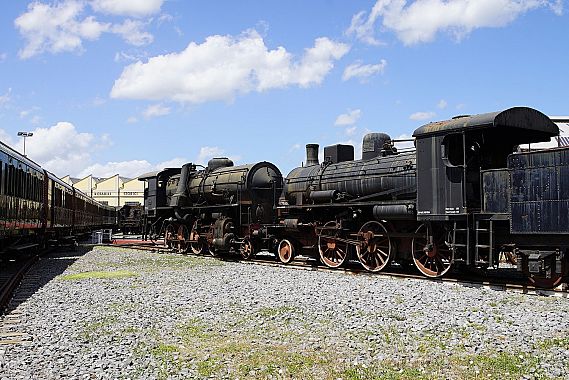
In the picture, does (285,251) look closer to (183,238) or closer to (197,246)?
(197,246)

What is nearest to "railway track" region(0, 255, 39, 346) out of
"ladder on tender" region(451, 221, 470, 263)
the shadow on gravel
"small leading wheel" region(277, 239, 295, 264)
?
the shadow on gravel

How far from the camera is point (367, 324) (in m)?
7.80

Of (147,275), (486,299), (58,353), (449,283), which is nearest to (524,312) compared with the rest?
(486,299)

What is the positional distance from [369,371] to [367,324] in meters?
2.18

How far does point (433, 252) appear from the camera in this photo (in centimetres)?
1287

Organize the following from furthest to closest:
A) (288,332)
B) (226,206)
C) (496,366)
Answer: (226,206) < (288,332) < (496,366)

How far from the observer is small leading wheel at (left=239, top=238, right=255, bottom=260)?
1972 cm

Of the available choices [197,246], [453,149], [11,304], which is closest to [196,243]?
[197,246]

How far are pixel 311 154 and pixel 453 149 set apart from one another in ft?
23.5

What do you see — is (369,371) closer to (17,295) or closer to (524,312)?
(524,312)

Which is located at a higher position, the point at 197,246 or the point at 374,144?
the point at 374,144

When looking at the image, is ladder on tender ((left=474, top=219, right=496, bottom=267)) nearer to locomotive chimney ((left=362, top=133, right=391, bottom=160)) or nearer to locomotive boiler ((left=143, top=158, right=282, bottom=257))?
locomotive chimney ((left=362, top=133, right=391, bottom=160))

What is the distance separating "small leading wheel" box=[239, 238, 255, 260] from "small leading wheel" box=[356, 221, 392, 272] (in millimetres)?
5707

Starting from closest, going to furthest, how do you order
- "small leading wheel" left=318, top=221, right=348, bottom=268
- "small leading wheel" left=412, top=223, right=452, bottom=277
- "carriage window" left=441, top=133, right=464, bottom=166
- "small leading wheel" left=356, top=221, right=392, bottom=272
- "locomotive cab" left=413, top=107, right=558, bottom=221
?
"locomotive cab" left=413, top=107, right=558, bottom=221 → "carriage window" left=441, top=133, right=464, bottom=166 → "small leading wheel" left=412, top=223, right=452, bottom=277 → "small leading wheel" left=356, top=221, right=392, bottom=272 → "small leading wheel" left=318, top=221, right=348, bottom=268
